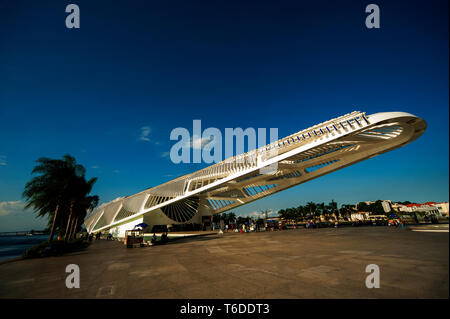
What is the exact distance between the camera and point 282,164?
2517 cm

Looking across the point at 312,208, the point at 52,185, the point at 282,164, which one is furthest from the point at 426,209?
the point at 312,208

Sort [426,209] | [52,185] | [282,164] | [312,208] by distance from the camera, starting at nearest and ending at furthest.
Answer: [426,209] < [52,185] < [282,164] < [312,208]

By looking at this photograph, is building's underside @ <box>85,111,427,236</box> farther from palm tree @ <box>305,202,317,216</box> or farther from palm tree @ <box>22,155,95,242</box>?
palm tree @ <box>305,202,317,216</box>

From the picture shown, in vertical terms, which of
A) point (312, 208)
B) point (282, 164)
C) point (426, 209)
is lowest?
point (312, 208)

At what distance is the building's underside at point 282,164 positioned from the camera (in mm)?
19125

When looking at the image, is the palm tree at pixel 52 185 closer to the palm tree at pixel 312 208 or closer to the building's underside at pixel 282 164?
the building's underside at pixel 282 164

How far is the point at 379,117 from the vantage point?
17.8m

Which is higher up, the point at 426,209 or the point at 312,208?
the point at 426,209

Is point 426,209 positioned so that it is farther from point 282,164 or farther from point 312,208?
point 312,208

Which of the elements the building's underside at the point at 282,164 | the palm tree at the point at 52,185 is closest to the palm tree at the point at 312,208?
the building's underside at the point at 282,164

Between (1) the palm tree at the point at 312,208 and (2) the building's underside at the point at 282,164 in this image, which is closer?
(2) the building's underside at the point at 282,164
